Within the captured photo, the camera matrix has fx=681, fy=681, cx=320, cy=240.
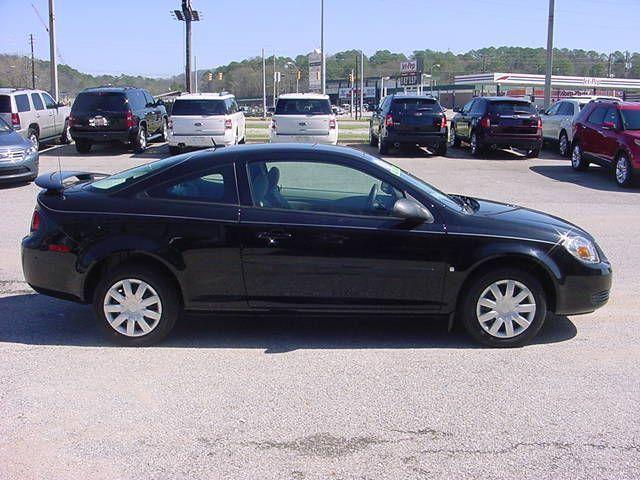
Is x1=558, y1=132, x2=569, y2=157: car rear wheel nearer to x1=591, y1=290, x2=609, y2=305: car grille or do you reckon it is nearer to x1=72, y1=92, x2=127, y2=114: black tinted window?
x1=72, y1=92, x2=127, y2=114: black tinted window

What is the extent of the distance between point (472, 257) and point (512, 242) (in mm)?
332

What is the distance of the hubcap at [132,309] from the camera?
17.0 feet

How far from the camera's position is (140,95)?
20906 millimetres

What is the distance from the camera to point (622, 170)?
14.7 meters

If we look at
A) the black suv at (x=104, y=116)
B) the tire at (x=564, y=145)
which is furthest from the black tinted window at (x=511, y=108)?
the black suv at (x=104, y=116)

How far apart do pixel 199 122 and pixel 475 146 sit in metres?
8.18

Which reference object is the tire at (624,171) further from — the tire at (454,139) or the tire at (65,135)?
the tire at (65,135)

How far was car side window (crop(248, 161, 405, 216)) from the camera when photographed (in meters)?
5.21

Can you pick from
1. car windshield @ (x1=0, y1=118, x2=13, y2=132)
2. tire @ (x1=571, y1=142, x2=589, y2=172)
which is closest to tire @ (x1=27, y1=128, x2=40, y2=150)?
car windshield @ (x1=0, y1=118, x2=13, y2=132)

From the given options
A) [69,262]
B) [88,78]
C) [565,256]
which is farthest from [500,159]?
[88,78]

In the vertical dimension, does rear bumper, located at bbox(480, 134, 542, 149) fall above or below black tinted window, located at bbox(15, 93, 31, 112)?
below

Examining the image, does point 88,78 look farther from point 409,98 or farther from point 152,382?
point 152,382

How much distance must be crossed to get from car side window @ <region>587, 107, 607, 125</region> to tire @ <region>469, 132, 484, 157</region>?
385cm

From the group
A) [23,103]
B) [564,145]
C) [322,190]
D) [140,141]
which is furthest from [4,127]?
[564,145]
